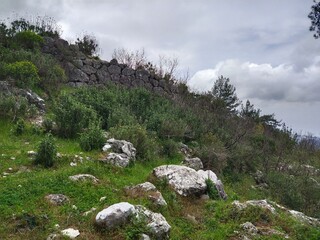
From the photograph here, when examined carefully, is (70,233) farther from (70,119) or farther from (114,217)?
(70,119)

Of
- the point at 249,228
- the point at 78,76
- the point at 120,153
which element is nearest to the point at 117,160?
the point at 120,153

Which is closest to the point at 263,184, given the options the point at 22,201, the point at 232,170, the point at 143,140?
the point at 232,170

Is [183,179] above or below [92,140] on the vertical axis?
below

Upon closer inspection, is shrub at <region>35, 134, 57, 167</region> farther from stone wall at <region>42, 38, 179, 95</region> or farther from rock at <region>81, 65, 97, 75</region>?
rock at <region>81, 65, 97, 75</region>

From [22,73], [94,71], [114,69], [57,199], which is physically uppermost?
[114,69]

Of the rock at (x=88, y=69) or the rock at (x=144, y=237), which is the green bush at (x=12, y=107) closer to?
the rock at (x=144, y=237)

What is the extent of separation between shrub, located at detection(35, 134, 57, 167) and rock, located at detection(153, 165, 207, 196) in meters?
2.16

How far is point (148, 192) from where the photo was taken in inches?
245

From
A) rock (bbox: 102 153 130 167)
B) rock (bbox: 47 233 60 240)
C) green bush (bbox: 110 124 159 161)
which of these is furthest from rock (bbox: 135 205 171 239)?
green bush (bbox: 110 124 159 161)

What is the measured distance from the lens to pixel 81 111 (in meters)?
9.45

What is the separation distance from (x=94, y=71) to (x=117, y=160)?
11.0 m

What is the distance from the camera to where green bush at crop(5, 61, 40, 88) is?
38.0 feet

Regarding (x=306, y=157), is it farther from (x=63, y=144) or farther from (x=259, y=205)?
(x=63, y=144)

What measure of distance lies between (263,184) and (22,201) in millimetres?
8984
